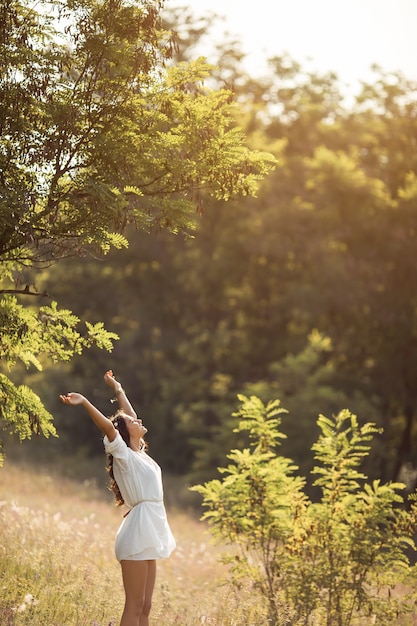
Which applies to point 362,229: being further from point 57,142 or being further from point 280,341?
point 57,142

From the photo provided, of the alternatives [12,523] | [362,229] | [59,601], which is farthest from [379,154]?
[59,601]

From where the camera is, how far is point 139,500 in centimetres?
696

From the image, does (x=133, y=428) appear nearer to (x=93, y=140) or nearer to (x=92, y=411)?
(x=92, y=411)

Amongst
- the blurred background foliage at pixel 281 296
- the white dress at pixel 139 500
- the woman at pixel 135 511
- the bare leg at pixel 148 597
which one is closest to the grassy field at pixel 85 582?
the bare leg at pixel 148 597

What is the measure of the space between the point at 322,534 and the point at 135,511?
314 cm

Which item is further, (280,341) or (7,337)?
(280,341)

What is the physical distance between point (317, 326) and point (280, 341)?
197 cm

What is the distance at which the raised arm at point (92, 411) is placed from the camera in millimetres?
6551

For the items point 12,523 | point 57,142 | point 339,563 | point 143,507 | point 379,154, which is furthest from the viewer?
point 379,154

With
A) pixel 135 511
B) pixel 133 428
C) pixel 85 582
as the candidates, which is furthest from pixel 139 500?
pixel 85 582

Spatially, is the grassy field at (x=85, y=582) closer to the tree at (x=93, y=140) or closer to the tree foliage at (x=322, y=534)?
the tree foliage at (x=322, y=534)

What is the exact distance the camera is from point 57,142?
808cm

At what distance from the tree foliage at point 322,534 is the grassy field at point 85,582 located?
0.50 m

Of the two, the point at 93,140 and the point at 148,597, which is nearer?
the point at 148,597
